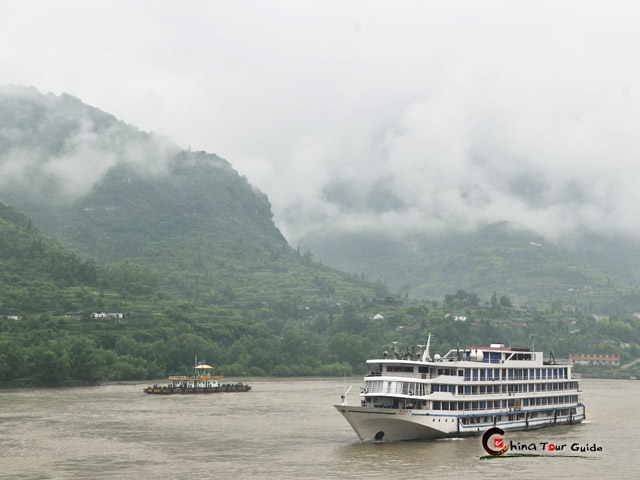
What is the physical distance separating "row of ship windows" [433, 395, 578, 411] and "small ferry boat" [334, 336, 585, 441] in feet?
0.30

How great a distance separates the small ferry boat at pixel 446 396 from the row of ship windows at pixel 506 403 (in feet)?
0.30

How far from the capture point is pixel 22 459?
69.0 metres

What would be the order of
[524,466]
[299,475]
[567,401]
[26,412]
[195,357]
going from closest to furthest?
[299,475], [524,466], [567,401], [26,412], [195,357]

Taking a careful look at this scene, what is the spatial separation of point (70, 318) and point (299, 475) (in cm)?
14487

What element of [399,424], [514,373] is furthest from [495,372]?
[399,424]

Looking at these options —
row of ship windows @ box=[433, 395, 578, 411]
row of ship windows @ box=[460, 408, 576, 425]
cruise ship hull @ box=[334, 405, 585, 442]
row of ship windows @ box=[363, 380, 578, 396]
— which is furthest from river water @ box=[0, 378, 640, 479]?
row of ship windows @ box=[363, 380, 578, 396]

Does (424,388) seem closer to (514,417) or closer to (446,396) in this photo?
(446,396)

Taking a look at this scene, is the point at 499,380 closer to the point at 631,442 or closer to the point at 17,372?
the point at 631,442

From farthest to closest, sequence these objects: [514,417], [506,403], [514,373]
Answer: [514,373], [514,417], [506,403]

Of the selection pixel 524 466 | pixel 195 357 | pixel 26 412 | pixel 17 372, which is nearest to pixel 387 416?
pixel 524 466

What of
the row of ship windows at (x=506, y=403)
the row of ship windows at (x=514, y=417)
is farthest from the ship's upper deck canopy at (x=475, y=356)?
the row of ship windows at (x=514, y=417)

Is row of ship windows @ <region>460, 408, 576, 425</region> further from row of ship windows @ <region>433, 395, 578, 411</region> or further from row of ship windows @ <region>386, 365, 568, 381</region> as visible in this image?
row of ship windows @ <region>386, 365, 568, 381</region>

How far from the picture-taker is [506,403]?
271ft

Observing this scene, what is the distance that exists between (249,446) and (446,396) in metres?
18.5
